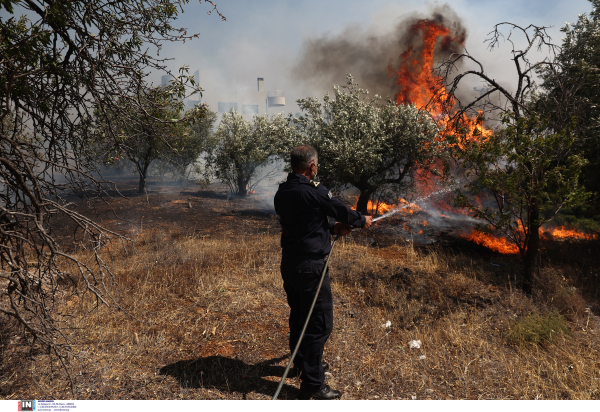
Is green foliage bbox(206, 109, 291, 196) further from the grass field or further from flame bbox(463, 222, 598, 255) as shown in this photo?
the grass field

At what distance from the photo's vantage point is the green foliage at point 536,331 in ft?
15.6

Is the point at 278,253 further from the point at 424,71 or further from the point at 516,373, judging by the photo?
the point at 424,71

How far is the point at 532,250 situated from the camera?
21.7ft

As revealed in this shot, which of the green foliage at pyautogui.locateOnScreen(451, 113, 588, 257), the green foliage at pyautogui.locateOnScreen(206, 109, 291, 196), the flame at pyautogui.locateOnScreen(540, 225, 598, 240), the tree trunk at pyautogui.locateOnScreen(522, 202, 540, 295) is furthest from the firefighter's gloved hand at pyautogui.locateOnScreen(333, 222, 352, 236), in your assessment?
the green foliage at pyautogui.locateOnScreen(206, 109, 291, 196)

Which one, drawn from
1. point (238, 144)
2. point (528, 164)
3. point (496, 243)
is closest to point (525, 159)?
point (528, 164)

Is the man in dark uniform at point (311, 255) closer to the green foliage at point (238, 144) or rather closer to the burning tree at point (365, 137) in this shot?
the burning tree at point (365, 137)

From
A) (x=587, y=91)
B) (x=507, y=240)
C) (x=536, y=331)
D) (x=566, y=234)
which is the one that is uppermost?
(x=587, y=91)

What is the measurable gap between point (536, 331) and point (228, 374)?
433 centimetres

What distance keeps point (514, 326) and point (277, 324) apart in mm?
3547

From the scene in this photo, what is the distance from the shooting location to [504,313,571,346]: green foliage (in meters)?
4.74

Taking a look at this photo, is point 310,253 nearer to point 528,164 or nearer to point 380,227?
point 528,164

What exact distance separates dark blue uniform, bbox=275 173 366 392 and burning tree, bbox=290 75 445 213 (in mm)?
9537

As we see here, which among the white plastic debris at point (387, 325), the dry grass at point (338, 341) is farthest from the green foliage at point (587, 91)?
the white plastic debris at point (387, 325)

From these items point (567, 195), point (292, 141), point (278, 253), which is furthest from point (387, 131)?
point (567, 195)
